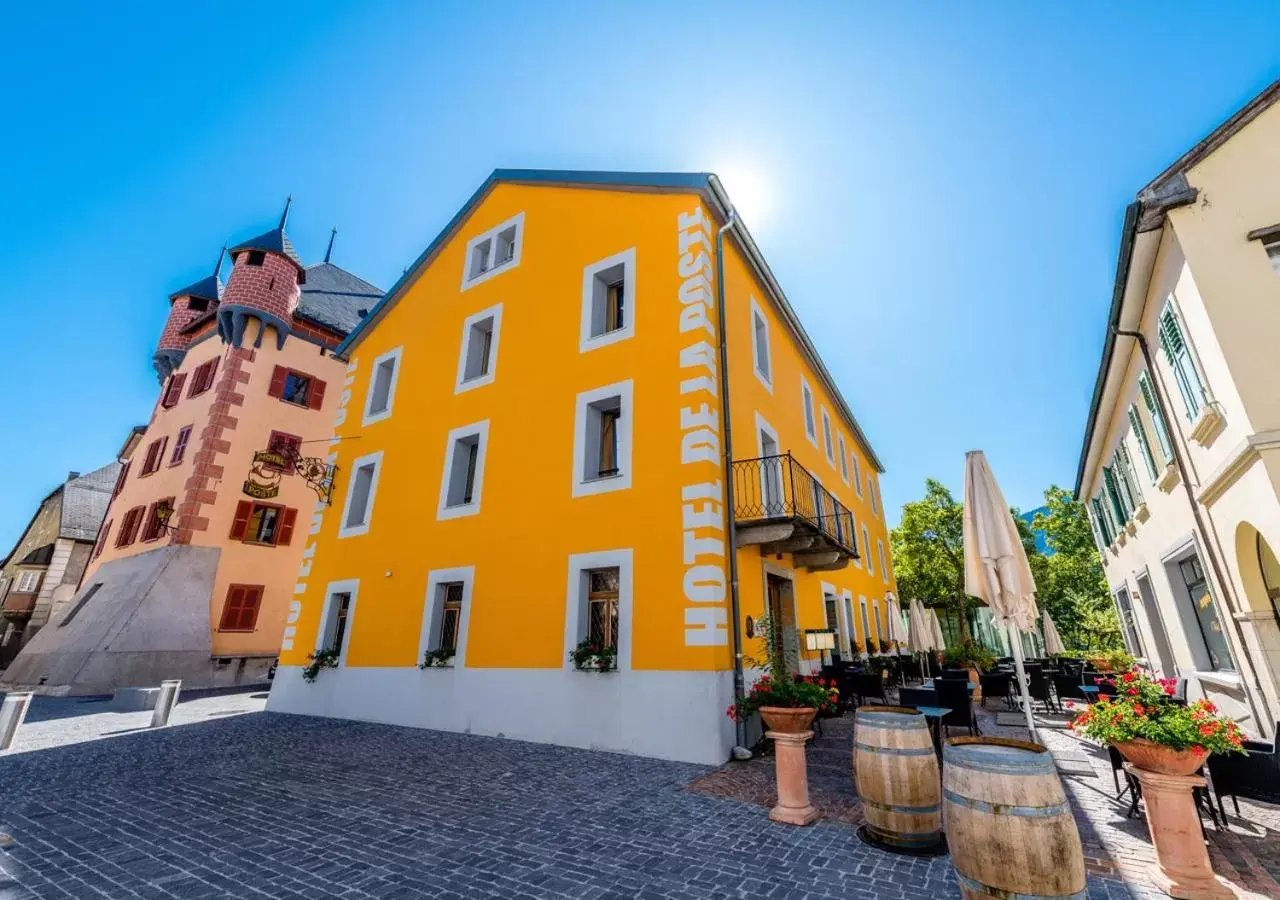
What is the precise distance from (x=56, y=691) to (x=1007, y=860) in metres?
21.8

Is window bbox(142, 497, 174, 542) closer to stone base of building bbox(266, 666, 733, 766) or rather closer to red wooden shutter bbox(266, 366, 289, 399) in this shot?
red wooden shutter bbox(266, 366, 289, 399)

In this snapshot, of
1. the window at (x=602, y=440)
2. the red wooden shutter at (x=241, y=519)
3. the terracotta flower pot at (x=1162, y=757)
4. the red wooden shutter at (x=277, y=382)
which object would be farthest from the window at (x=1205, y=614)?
the red wooden shutter at (x=277, y=382)

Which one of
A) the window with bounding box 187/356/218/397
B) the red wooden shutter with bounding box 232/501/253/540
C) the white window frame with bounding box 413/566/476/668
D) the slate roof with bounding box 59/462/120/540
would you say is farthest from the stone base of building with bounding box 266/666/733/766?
the slate roof with bounding box 59/462/120/540

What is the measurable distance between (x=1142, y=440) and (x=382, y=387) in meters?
18.1

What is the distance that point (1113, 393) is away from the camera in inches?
491

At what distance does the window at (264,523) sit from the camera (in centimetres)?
1878

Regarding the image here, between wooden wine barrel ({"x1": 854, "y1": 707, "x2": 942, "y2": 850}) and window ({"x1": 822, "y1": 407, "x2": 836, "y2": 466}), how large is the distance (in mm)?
12950

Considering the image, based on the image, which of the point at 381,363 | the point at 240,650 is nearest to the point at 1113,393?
the point at 381,363

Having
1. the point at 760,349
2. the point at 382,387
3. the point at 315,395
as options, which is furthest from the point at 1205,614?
the point at 315,395

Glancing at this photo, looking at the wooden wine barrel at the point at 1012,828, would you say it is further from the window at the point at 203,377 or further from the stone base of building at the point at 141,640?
the window at the point at 203,377

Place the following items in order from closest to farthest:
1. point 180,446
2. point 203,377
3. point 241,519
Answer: point 241,519 → point 180,446 → point 203,377

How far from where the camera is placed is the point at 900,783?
4316 millimetres

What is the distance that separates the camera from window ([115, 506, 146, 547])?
64.8 feet

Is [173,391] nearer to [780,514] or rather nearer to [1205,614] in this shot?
[780,514]
